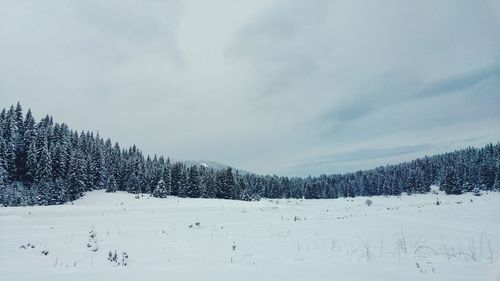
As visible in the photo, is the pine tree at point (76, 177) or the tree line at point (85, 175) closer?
the tree line at point (85, 175)

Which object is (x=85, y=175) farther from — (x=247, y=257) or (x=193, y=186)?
(x=247, y=257)

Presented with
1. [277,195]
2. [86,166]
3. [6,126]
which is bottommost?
[277,195]

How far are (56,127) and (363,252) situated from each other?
286 ft

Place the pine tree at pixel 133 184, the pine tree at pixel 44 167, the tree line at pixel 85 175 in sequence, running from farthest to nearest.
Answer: the pine tree at pixel 133 184, the pine tree at pixel 44 167, the tree line at pixel 85 175

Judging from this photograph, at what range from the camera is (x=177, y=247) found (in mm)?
13000

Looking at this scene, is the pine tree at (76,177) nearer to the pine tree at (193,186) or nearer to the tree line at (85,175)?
the tree line at (85,175)

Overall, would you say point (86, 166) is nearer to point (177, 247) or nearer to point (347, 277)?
point (177, 247)

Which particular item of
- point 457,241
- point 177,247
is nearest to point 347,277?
point 177,247

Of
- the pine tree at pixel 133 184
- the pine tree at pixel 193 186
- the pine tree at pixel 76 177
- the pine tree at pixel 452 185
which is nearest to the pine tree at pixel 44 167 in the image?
the pine tree at pixel 76 177

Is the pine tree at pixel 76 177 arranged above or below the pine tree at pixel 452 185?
above

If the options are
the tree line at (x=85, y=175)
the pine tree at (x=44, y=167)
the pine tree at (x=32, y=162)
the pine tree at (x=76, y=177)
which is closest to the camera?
the tree line at (x=85, y=175)

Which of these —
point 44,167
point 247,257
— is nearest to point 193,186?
point 44,167

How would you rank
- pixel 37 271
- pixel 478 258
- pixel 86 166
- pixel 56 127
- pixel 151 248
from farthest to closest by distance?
pixel 56 127, pixel 86 166, pixel 151 248, pixel 478 258, pixel 37 271

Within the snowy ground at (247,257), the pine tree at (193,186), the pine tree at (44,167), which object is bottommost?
the snowy ground at (247,257)
